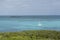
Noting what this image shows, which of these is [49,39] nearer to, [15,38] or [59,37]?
[59,37]

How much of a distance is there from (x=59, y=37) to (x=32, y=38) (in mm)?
2397

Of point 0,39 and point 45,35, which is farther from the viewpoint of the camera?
point 45,35

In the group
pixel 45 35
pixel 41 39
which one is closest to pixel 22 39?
pixel 41 39

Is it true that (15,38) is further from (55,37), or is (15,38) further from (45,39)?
(55,37)

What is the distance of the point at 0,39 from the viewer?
1355 cm

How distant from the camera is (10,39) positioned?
44.6ft

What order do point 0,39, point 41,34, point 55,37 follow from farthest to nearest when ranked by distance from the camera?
point 41,34, point 55,37, point 0,39

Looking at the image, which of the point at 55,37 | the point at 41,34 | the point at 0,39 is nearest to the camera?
the point at 0,39

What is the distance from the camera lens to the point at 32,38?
14.3m

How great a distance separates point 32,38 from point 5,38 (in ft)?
6.75

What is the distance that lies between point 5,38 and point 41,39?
2.72m

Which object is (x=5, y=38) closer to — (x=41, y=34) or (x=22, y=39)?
(x=22, y=39)

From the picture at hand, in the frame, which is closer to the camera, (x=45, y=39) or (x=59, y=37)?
(x=45, y=39)

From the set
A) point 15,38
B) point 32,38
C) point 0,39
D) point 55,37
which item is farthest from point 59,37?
point 0,39
